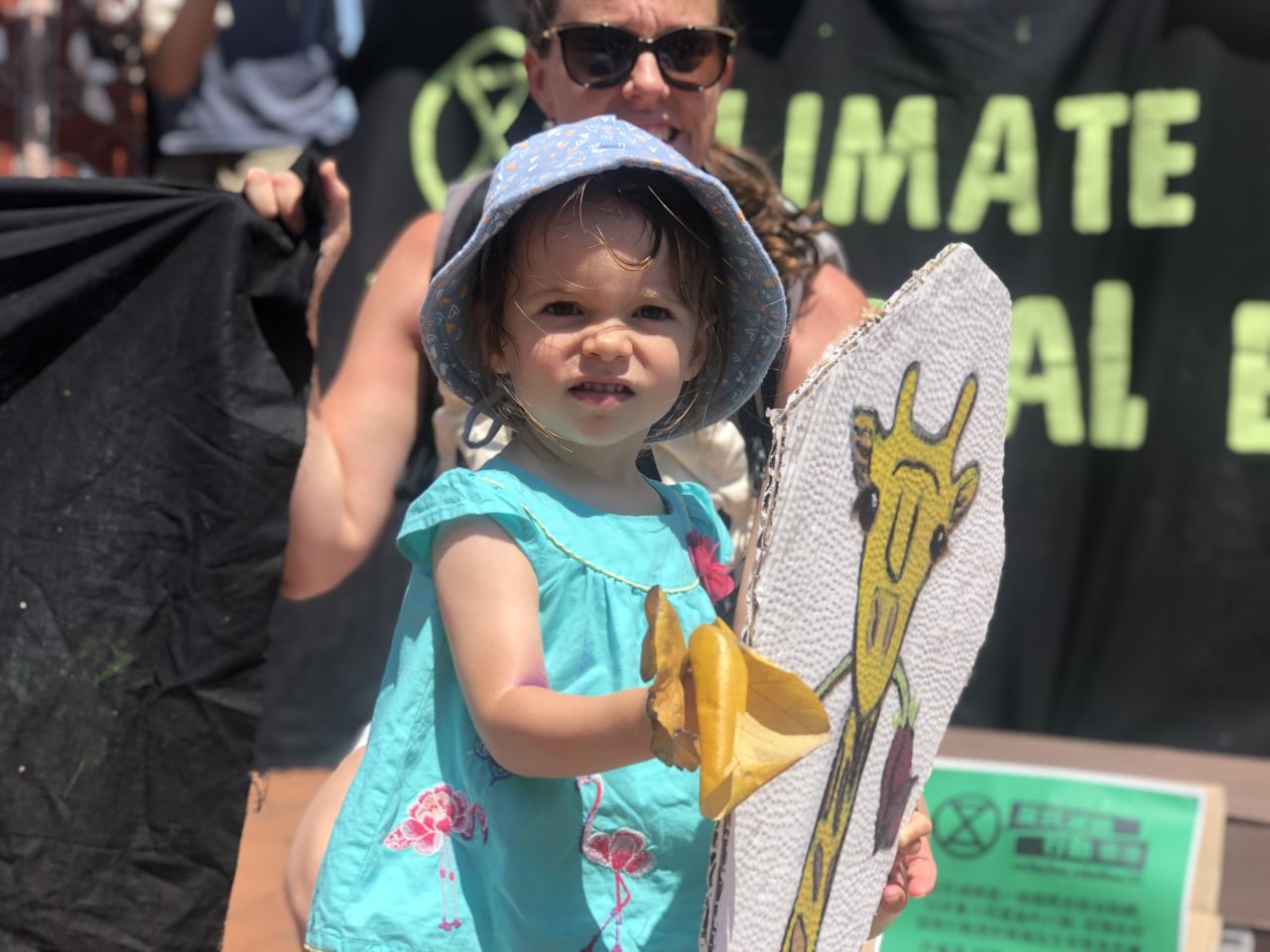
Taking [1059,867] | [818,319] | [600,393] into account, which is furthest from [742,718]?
[1059,867]

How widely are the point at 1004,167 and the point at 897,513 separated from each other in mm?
2672

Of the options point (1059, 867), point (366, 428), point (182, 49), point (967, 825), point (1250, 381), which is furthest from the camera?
point (182, 49)

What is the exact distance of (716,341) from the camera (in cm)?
142

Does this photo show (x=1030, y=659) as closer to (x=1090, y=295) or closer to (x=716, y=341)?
(x=1090, y=295)

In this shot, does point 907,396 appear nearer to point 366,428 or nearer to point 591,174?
point 591,174

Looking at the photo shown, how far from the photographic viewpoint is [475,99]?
4168 millimetres

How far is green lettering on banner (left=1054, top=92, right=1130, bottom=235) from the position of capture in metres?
3.60

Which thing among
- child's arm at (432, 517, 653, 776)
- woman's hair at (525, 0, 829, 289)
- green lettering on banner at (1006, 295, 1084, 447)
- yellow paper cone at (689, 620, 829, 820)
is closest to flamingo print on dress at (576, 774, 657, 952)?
child's arm at (432, 517, 653, 776)

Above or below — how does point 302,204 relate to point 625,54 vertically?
below

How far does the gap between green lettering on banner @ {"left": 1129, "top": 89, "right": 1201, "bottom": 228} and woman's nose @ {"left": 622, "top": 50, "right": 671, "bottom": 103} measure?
1.92 metres

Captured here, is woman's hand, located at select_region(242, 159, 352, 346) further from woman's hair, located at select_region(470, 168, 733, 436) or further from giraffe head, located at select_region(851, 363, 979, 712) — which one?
giraffe head, located at select_region(851, 363, 979, 712)

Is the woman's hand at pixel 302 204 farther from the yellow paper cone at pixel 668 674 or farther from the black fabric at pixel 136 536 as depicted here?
the yellow paper cone at pixel 668 674

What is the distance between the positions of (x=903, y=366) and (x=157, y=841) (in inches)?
52.5

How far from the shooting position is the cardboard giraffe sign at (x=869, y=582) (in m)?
1.07
